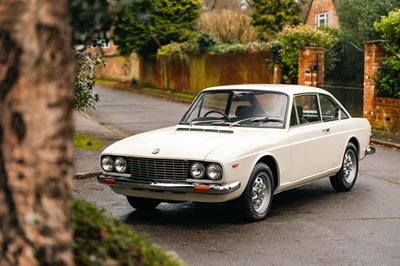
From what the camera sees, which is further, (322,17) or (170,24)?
(322,17)

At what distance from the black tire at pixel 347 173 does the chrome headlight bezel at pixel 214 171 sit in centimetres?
301

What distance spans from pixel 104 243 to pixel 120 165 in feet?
17.2

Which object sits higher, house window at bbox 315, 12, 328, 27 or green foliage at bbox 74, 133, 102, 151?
house window at bbox 315, 12, 328, 27

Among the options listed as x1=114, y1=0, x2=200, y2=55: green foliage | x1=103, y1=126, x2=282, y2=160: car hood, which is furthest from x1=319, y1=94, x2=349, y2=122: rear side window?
x1=114, y1=0, x2=200, y2=55: green foliage

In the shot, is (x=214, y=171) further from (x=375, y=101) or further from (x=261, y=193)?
(x=375, y=101)

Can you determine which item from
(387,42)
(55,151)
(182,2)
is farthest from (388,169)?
(182,2)

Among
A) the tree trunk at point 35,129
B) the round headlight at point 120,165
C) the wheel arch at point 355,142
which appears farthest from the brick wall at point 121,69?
the tree trunk at point 35,129

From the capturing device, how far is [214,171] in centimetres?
793

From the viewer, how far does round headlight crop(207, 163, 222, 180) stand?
7.90 meters

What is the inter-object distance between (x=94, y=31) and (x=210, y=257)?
301cm

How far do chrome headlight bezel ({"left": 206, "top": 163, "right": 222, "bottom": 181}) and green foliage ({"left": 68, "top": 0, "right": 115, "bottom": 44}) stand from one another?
3348 millimetres

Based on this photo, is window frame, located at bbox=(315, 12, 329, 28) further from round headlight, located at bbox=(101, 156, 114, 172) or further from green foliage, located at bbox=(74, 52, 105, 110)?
round headlight, located at bbox=(101, 156, 114, 172)

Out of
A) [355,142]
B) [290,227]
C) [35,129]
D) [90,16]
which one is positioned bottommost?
[290,227]

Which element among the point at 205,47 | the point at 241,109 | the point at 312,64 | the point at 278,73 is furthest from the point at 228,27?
the point at 241,109
